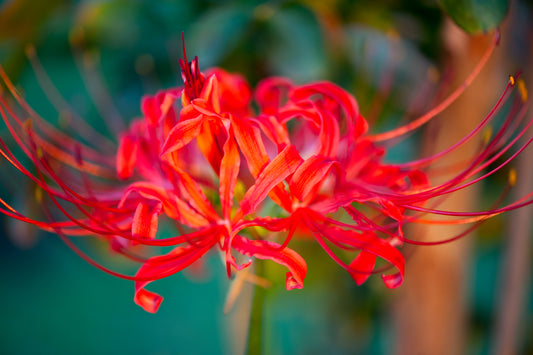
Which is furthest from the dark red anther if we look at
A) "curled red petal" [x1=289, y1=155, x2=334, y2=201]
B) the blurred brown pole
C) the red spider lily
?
the blurred brown pole

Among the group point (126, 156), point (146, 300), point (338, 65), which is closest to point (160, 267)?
point (146, 300)

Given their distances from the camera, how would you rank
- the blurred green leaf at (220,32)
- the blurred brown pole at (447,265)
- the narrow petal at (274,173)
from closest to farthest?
the narrow petal at (274,173) → the blurred green leaf at (220,32) → the blurred brown pole at (447,265)

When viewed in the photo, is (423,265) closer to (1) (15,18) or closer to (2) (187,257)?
(2) (187,257)

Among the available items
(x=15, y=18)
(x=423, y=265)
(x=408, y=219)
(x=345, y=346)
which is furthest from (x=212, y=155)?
(x=345, y=346)

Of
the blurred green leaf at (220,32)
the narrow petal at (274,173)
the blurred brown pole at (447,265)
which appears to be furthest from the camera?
the blurred brown pole at (447,265)

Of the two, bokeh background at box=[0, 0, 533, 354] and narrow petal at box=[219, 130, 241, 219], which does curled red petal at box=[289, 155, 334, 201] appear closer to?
narrow petal at box=[219, 130, 241, 219]

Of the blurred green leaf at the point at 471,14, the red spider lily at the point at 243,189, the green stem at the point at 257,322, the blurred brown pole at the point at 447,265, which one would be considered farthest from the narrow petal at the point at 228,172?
the blurred brown pole at the point at 447,265

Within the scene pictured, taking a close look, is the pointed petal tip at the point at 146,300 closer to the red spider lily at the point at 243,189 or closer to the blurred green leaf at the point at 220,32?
the red spider lily at the point at 243,189
